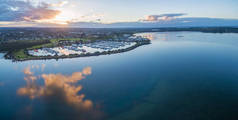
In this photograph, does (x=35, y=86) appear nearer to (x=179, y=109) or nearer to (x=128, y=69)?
(x=128, y=69)

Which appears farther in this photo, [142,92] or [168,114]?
[142,92]

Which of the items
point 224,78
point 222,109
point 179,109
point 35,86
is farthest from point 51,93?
point 224,78

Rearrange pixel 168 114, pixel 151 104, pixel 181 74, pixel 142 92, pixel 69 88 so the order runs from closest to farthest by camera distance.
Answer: pixel 168 114 → pixel 151 104 → pixel 142 92 → pixel 69 88 → pixel 181 74

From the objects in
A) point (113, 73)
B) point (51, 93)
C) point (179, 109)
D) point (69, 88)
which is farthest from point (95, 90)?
point (179, 109)

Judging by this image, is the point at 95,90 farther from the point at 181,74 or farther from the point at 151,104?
the point at 181,74

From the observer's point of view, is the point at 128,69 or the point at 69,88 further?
the point at 128,69

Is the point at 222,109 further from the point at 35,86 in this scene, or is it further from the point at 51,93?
the point at 35,86

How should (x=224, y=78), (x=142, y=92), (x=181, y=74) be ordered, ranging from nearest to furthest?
1. (x=142, y=92)
2. (x=224, y=78)
3. (x=181, y=74)

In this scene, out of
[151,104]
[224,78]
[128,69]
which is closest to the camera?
[151,104]

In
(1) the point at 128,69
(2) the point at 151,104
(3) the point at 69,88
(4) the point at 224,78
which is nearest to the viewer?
(2) the point at 151,104
